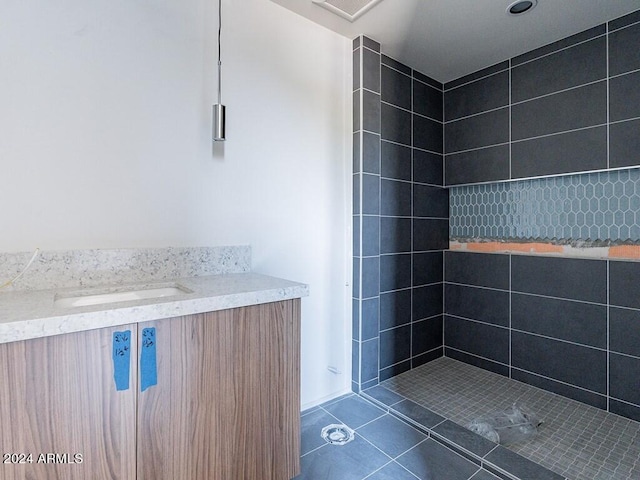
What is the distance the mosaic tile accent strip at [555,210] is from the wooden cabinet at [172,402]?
1917 millimetres

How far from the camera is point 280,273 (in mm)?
1827

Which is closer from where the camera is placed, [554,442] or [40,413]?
[40,413]

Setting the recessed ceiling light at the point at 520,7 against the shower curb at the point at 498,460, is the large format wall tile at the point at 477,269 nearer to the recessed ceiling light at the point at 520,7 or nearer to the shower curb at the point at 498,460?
the shower curb at the point at 498,460

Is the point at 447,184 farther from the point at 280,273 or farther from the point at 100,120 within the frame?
the point at 100,120

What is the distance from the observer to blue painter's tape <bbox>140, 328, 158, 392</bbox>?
96 centimetres

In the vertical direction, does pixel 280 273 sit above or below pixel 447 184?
below

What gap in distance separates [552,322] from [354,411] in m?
1.41

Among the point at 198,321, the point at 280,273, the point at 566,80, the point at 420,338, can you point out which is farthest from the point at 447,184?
the point at 198,321

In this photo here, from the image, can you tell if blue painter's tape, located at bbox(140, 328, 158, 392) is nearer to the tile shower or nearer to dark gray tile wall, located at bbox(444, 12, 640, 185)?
the tile shower

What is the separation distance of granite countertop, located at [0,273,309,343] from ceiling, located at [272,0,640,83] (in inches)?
61.0

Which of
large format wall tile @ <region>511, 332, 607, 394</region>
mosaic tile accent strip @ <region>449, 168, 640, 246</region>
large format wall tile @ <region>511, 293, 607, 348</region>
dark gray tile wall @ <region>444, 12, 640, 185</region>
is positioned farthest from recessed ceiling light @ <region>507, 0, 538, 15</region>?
large format wall tile @ <region>511, 332, 607, 394</region>

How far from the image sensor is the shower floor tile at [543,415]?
4.80 feet

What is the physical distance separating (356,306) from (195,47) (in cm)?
166

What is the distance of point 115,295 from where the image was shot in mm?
1235
